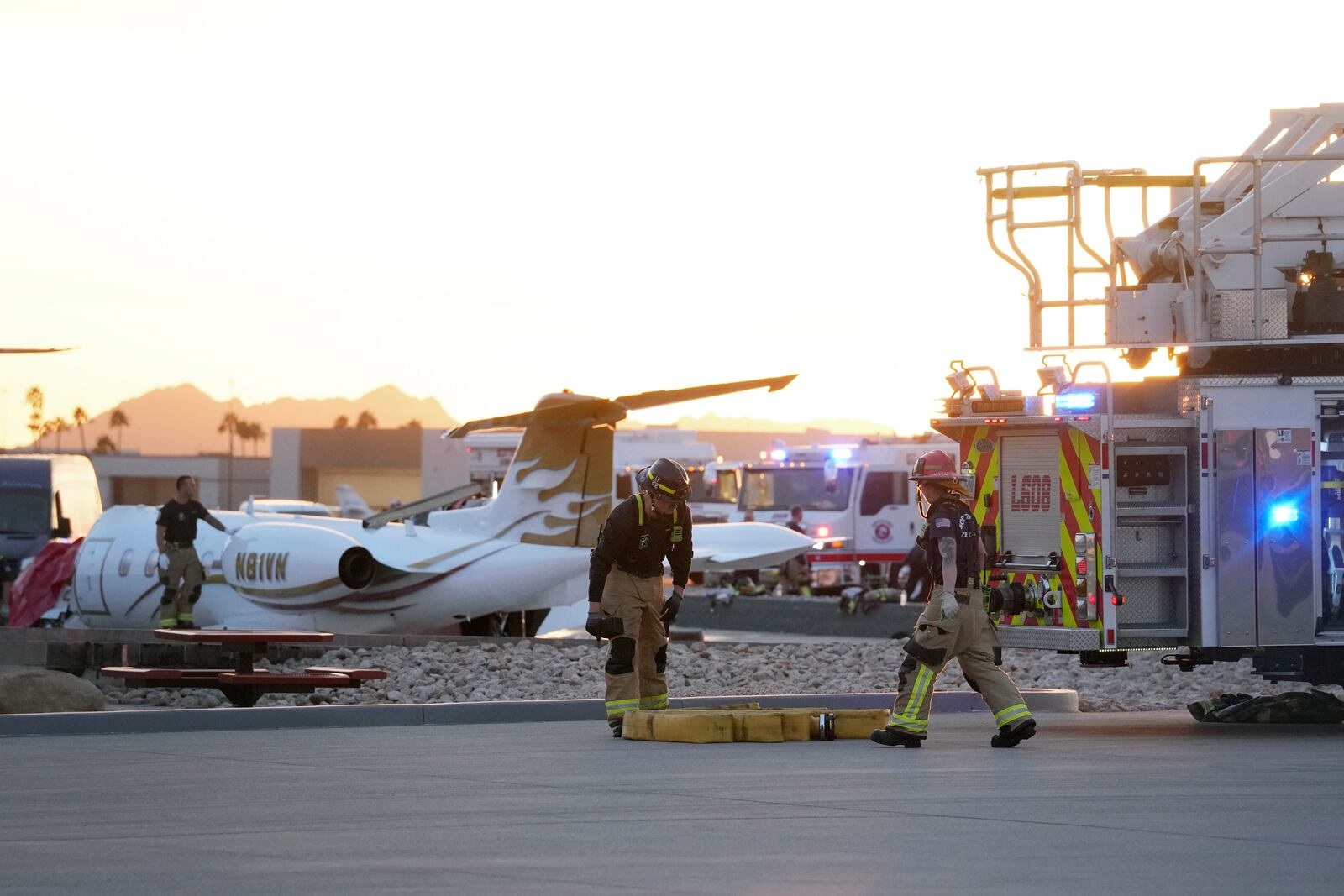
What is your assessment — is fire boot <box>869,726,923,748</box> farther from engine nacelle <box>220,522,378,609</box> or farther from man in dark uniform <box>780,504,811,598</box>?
man in dark uniform <box>780,504,811,598</box>

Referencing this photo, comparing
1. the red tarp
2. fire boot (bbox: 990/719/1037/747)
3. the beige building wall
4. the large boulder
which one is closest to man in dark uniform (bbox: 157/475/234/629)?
the red tarp

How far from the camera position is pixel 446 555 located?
2502 centimetres

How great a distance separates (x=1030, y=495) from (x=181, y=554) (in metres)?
15.0

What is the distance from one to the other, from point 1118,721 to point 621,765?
5.76 m

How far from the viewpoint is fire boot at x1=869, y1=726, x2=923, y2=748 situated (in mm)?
13305

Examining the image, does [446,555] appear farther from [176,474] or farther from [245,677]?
[176,474]

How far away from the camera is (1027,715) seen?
13188 millimetres

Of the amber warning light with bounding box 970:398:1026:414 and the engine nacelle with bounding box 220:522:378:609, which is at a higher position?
the amber warning light with bounding box 970:398:1026:414

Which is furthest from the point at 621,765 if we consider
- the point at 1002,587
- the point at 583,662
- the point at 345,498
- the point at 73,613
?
the point at 345,498

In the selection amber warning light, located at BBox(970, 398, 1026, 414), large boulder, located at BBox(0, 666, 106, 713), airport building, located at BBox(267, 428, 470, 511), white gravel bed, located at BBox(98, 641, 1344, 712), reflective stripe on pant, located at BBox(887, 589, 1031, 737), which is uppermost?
airport building, located at BBox(267, 428, 470, 511)

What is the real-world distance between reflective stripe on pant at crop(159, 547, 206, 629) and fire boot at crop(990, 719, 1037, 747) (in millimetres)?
15699

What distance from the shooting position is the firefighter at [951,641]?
13.1 m

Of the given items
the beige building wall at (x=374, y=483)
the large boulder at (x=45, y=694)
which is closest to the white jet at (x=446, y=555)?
the large boulder at (x=45, y=694)

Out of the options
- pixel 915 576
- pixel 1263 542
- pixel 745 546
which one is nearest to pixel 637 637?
pixel 1263 542
